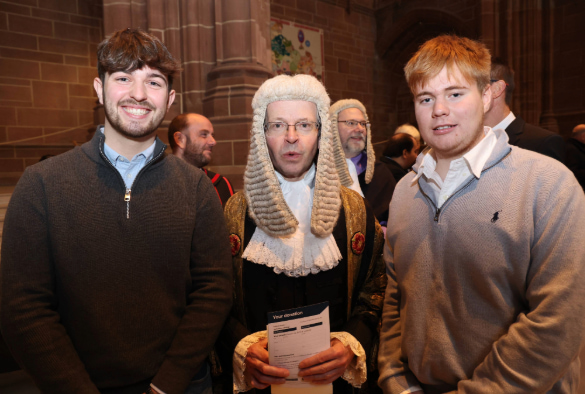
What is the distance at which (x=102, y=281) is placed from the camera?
120 centimetres

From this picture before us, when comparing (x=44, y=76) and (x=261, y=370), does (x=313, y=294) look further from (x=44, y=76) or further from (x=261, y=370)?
(x=44, y=76)

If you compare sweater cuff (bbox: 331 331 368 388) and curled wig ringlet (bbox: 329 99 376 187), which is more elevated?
curled wig ringlet (bbox: 329 99 376 187)

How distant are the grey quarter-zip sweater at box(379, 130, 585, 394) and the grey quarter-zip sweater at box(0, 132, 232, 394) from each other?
0.67m

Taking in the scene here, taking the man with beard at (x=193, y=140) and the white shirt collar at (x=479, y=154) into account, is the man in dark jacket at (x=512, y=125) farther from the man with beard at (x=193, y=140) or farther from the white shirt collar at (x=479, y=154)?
the man with beard at (x=193, y=140)

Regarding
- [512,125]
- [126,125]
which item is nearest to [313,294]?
[126,125]

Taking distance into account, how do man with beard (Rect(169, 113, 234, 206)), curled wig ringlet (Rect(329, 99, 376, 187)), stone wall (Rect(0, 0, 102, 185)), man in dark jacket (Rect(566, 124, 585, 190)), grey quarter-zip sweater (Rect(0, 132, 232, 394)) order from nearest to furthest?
grey quarter-zip sweater (Rect(0, 132, 232, 394))
curled wig ringlet (Rect(329, 99, 376, 187))
man with beard (Rect(169, 113, 234, 206))
man in dark jacket (Rect(566, 124, 585, 190))
stone wall (Rect(0, 0, 102, 185))

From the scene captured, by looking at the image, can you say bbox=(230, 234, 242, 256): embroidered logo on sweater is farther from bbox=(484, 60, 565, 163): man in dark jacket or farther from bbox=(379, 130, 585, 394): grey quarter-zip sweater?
bbox=(484, 60, 565, 163): man in dark jacket

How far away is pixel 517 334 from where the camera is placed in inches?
40.7

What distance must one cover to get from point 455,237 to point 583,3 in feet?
30.3

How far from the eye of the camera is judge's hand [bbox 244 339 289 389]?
1.29m

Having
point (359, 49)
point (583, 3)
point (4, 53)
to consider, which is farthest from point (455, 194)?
point (359, 49)

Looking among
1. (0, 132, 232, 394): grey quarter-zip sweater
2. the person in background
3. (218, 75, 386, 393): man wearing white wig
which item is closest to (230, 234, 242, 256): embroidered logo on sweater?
(218, 75, 386, 393): man wearing white wig

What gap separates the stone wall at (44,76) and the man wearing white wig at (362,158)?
5.47 m

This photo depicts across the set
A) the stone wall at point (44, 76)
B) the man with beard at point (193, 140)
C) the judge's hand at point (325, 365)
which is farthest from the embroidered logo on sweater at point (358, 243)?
the stone wall at point (44, 76)
